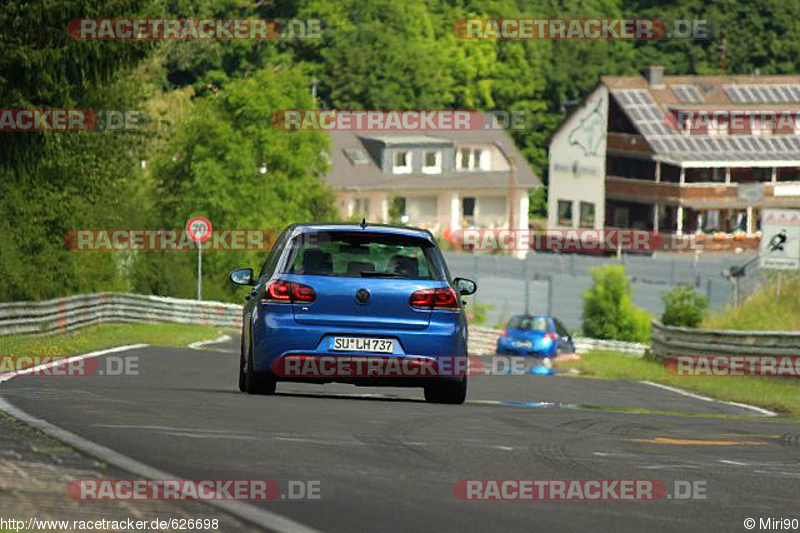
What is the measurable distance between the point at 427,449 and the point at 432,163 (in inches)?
4028

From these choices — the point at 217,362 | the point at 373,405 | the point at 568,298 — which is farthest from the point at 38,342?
the point at 568,298

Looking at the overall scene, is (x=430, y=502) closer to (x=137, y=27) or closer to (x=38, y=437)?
(x=38, y=437)

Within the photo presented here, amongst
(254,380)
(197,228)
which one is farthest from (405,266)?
(197,228)

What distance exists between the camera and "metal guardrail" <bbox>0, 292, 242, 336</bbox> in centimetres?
3300

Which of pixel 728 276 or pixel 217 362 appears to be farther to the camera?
pixel 728 276

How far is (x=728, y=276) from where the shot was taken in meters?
70.8

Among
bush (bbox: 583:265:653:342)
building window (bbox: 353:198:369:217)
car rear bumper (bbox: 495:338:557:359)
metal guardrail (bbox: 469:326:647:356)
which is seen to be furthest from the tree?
car rear bumper (bbox: 495:338:557:359)

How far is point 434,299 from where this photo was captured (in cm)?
1570

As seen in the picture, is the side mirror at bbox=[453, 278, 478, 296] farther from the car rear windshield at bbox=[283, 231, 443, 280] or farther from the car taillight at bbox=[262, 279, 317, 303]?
the car taillight at bbox=[262, 279, 317, 303]

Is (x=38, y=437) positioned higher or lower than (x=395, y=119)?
lower

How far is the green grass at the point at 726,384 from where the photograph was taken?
22391 mm

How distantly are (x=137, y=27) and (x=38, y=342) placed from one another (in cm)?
584

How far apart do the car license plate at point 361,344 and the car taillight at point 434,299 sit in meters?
0.40

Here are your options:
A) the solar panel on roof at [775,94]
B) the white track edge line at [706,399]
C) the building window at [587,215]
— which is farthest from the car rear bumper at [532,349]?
the building window at [587,215]
